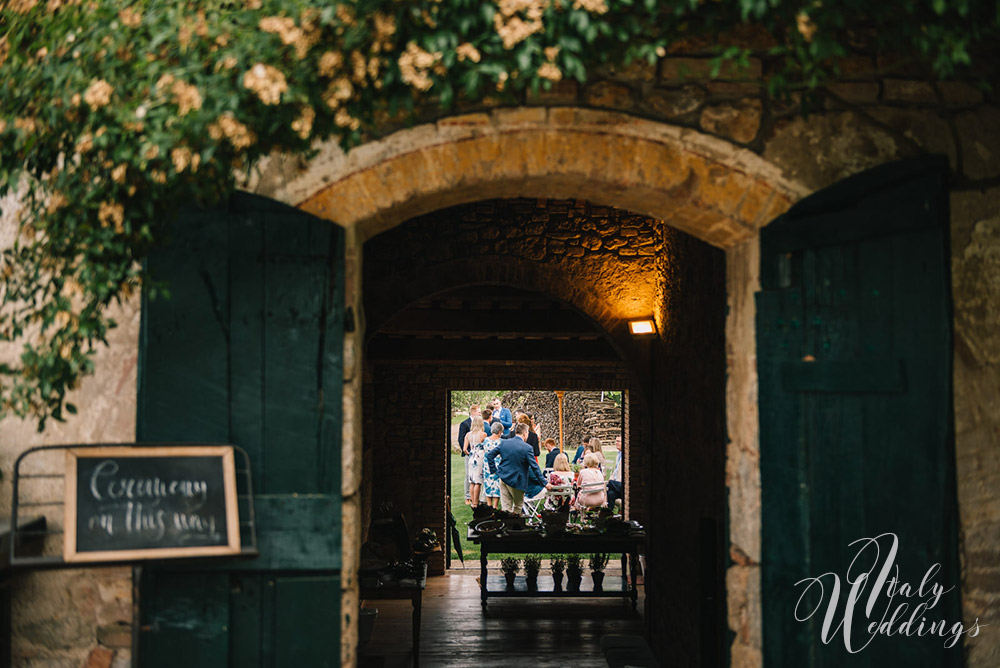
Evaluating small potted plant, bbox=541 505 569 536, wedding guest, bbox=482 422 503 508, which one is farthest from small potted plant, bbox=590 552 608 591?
wedding guest, bbox=482 422 503 508

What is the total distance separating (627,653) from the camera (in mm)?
4770

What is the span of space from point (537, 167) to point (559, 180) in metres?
0.13

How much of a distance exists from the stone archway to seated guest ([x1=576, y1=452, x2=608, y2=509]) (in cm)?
634

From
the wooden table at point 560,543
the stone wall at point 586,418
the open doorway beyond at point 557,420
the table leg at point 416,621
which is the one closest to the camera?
the table leg at point 416,621

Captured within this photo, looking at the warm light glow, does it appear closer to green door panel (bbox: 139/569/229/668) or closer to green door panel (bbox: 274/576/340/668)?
green door panel (bbox: 274/576/340/668)

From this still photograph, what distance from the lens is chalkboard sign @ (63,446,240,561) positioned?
95.6 inches

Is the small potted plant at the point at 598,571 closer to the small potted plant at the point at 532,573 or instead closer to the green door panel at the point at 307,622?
the small potted plant at the point at 532,573

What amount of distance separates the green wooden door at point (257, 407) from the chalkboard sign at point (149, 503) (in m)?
0.15

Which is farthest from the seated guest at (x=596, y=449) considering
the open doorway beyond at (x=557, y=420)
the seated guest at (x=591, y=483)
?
the open doorway beyond at (x=557, y=420)

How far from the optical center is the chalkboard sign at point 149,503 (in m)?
2.43

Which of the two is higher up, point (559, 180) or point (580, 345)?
point (559, 180)

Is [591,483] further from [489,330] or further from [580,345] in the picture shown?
[489,330]

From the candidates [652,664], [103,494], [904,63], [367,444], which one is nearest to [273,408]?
[103,494]

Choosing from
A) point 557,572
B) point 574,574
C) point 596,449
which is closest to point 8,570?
point 557,572
